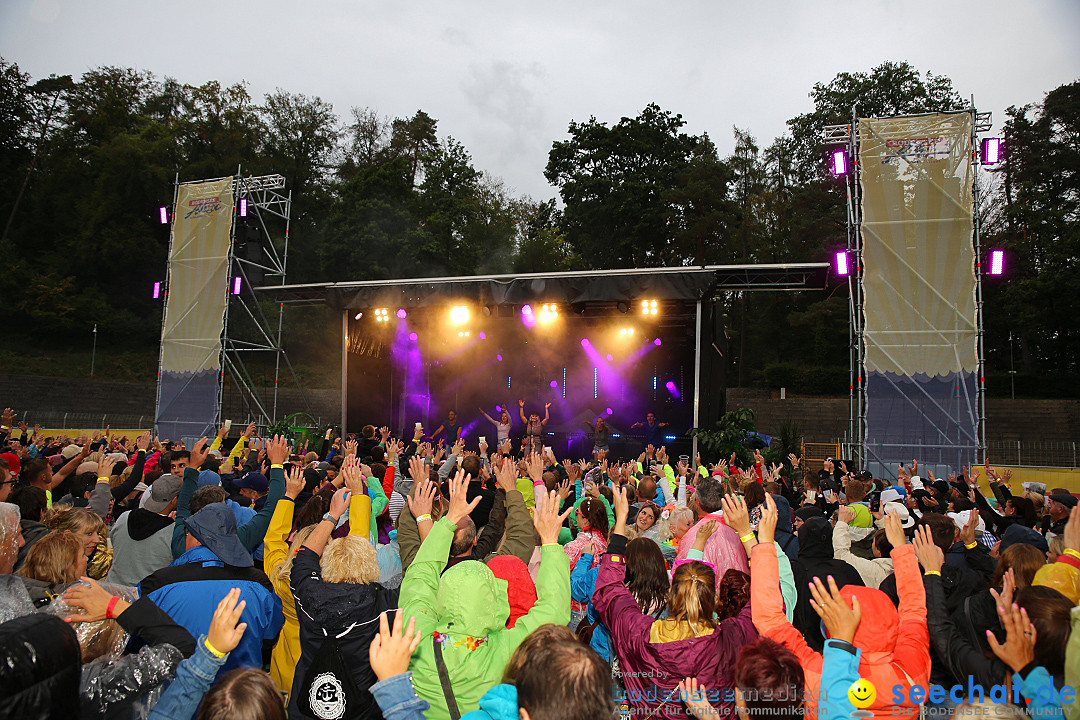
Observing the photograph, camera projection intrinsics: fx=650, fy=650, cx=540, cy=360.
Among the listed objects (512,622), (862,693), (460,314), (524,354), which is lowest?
(512,622)

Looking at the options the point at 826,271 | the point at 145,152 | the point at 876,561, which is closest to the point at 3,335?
the point at 145,152

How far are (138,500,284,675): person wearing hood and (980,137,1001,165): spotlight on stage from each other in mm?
12021

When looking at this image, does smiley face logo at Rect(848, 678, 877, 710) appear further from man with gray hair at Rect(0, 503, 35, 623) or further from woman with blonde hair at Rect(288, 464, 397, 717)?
man with gray hair at Rect(0, 503, 35, 623)

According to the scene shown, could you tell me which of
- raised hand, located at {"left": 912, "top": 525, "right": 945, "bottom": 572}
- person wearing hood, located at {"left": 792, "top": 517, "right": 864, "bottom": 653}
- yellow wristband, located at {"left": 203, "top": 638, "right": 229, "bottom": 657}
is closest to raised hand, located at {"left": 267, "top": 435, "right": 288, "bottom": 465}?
yellow wristband, located at {"left": 203, "top": 638, "right": 229, "bottom": 657}

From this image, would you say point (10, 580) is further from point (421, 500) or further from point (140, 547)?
point (140, 547)

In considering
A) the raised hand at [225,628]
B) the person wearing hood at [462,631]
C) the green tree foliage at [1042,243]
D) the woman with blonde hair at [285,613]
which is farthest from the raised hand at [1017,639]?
the green tree foliage at [1042,243]

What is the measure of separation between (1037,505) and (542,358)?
12.1 metres

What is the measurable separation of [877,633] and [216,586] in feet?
8.26

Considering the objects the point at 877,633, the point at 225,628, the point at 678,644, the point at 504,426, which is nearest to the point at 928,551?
the point at 877,633

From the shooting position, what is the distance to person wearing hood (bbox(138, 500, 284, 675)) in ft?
8.65

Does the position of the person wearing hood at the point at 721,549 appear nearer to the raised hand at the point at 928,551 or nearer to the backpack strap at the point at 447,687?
the raised hand at the point at 928,551

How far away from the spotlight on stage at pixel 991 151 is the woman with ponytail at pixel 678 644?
36.7 ft

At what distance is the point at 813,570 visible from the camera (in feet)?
10.6

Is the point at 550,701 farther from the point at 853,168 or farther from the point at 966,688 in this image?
the point at 853,168
